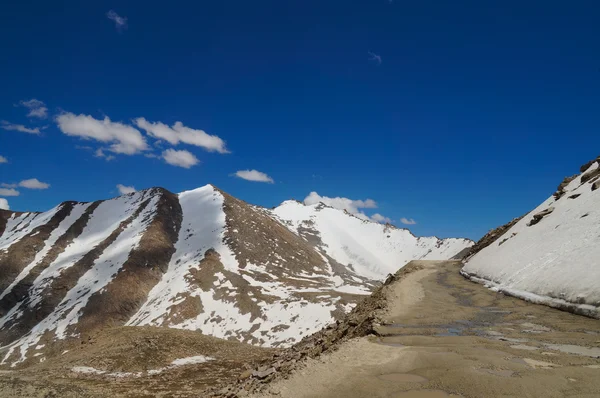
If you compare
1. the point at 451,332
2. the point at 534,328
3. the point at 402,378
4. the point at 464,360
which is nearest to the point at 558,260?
the point at 534,328

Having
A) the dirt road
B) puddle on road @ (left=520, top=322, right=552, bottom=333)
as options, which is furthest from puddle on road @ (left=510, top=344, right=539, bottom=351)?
puddle on road @ (left=520, top=322, right=552, bottom=333)

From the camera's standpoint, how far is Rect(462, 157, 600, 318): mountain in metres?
14.4

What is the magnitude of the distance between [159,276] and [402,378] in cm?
10861

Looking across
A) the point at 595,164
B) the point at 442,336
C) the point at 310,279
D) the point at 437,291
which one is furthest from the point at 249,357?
the point at 310,279

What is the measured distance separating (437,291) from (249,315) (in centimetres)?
5775

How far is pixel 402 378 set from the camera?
767cm

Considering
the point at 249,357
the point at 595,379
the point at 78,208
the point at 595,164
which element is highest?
the point at 78,208

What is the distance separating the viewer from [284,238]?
5758 inches

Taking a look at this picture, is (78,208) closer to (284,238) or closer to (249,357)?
(284,238)

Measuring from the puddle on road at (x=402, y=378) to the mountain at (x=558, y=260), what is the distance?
8.94 metres

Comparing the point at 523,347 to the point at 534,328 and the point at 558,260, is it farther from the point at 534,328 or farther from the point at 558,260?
the point at 558,260

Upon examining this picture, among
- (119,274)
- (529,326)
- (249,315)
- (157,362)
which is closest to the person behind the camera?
(529,326)

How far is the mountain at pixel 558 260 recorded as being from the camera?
47.2ft

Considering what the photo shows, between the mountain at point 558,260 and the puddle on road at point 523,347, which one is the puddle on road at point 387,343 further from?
the mountain at point 558,260
